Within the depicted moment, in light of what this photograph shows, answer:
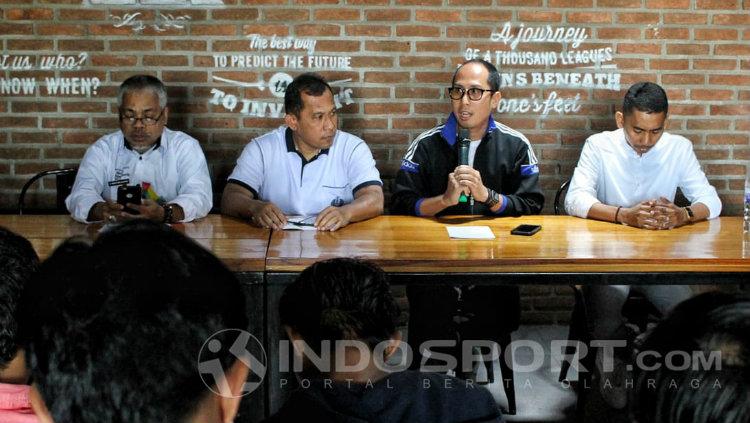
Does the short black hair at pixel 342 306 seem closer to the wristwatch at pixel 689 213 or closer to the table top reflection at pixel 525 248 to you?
the table top reflection at pixel 525 248

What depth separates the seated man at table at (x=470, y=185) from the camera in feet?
10.8

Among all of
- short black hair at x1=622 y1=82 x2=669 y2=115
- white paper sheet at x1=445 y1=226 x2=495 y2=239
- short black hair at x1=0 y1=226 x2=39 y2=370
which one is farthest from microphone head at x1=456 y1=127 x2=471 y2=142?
short black hair at x1=0 y1=226 x2=39 y2=370

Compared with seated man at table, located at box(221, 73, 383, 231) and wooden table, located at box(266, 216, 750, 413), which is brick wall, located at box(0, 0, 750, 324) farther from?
wooden table, located at box(266, 216, 750, 413)

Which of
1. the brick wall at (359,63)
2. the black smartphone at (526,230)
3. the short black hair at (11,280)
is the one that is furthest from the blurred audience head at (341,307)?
the brick wall at (359,63)

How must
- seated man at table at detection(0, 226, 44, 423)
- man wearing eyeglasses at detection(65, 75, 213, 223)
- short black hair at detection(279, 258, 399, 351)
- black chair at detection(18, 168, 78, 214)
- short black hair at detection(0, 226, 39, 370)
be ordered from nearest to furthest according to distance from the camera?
seated man at table at detection(0, 226, 44, 423) → short black hair at detection(0, 226, 39, 370) → short black hair at detection(279, 258, 399, 351) → man wearing eyeglasses at detection(65, 75, 213, 223) → black chair at detection(18, 168, 78, 214)

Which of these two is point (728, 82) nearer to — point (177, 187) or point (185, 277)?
point (177, 187)

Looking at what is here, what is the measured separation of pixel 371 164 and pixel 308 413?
7.66ft

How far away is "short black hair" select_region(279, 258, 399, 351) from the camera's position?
181 centimetres

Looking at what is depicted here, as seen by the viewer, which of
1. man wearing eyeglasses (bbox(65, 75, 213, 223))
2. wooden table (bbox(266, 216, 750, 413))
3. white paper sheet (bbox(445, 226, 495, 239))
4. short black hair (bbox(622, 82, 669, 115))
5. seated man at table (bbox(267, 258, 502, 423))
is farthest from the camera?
man wearing eyeglasses (bbox(65, 75, 213, 223))

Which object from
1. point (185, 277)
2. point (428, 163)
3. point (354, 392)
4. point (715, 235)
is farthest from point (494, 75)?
point (185, 277)

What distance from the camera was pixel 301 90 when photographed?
3.59 meters

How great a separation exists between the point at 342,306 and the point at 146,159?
220 centimetres

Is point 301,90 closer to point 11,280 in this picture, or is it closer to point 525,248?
point 525,248

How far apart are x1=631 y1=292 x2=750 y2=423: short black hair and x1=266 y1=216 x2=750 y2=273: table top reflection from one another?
1868mm
